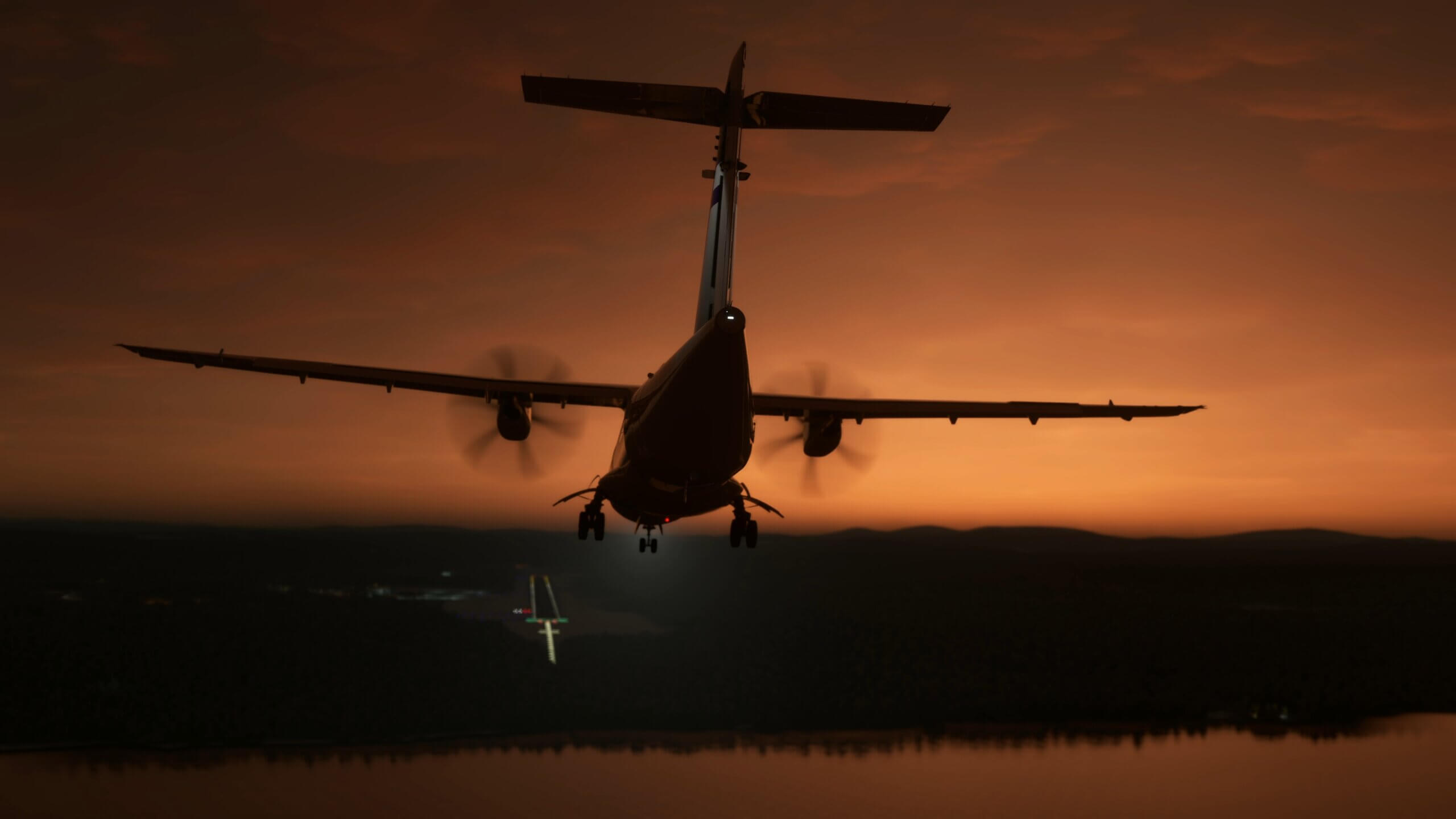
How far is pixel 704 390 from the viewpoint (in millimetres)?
13781

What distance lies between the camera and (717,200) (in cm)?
1775

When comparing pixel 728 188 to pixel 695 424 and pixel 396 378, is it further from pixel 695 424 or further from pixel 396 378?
pixel 396 378

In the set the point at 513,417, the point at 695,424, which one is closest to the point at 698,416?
the point at 695,424

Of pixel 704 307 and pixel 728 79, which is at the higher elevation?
pixel 728 79

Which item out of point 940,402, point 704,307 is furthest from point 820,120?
point 940,402

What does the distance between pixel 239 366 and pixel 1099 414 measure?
56.1ft

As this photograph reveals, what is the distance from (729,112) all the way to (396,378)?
795 centimetres

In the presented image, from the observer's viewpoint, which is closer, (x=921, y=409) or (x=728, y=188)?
(x=728, y=188)

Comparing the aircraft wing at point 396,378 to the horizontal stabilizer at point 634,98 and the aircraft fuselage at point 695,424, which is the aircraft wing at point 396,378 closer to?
the aircraft fuselage at point 695,424

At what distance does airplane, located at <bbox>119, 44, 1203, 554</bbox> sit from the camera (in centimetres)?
1409

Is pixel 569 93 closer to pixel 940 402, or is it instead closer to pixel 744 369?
pixel 744 369

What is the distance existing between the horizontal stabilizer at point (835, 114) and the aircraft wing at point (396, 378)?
18.2ft

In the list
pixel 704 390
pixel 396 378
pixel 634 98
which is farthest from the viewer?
pixel 396 378

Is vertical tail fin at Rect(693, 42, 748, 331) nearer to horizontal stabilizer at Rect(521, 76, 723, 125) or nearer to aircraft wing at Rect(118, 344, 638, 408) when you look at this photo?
horizontal stabilizer at Rect(521, 76, 723, 125)
